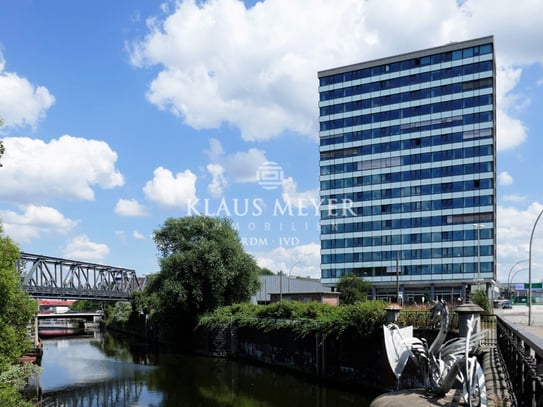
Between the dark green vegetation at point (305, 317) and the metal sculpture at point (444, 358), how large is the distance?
11.8 metres

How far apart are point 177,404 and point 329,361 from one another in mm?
9500

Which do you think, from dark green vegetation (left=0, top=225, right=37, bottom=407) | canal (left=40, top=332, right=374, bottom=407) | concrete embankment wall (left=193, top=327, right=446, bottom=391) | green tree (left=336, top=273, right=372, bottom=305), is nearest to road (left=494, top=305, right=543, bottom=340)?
concrete embankment wall (left=193, top=327, right=446, bottom=391)

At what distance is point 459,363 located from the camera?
12.0 meters

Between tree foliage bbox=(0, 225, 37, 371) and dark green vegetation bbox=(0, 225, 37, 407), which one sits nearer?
dark green vegetation bbox=(0, 225, 37, 407)

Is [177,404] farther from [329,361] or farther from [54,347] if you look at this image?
[54,347]

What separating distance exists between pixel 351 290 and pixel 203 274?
25.3 m

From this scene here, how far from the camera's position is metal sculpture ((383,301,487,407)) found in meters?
11.3

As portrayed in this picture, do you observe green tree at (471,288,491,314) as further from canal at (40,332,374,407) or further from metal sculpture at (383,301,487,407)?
metal sculpture at (383,301,487,407)

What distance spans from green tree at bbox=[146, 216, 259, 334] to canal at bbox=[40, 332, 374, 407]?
4695 mm

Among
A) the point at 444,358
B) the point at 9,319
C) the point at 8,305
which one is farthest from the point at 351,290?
the point at 444,358

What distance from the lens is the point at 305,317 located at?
34.1m

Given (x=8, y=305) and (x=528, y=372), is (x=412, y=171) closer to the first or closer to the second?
(x=8, y=305)

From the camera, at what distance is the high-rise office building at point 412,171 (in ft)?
224

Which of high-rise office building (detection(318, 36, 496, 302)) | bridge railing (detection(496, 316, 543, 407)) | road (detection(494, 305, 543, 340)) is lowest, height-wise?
road (detection(494, 305, 543, 340))
